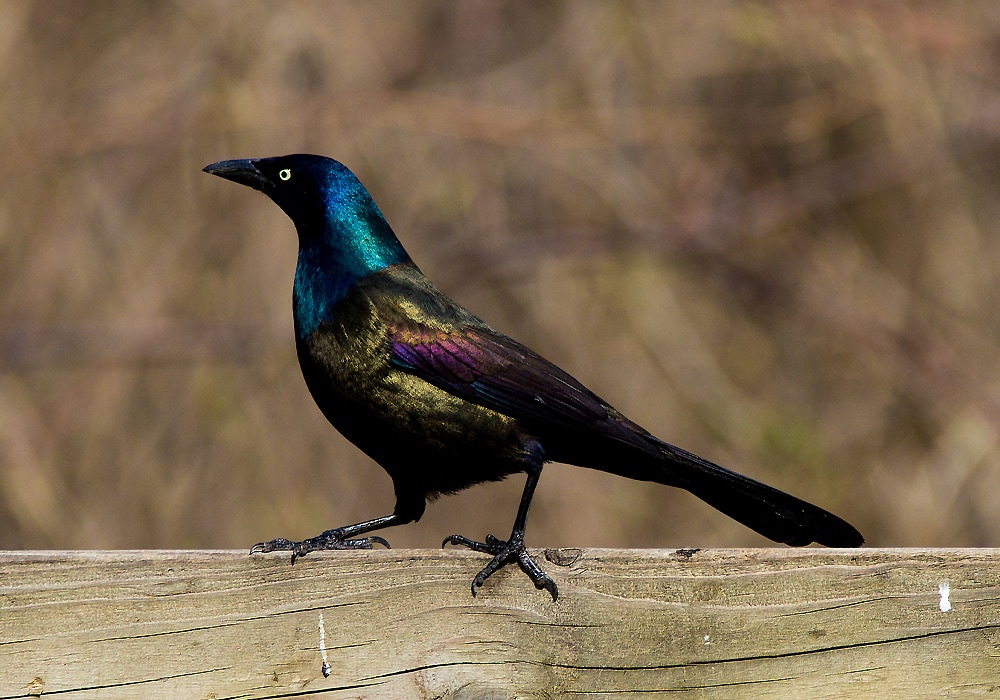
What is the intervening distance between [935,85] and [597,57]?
1.56 metres

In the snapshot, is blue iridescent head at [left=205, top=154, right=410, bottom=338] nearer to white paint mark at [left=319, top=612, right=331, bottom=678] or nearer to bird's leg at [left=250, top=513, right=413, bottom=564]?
bird's leg at [left=250, top=513, right=413, bottom=564]

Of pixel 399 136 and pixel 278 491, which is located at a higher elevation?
pixel 399 136

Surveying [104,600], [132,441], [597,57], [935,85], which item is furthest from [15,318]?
[935,85]

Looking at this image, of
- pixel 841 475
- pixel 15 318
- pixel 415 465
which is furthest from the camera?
pixel 841 475

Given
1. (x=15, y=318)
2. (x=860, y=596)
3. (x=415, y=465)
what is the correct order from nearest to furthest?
(x=860, y=596)
(x=415, y=465)
(x=15, y=318)

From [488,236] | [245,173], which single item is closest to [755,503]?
[245,173]

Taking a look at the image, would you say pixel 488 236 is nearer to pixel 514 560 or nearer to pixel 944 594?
pixel 514 560

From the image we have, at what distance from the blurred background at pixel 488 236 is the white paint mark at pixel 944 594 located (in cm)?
362

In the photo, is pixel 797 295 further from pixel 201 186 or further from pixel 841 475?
pixel 201 186

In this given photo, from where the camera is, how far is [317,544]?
2537mm

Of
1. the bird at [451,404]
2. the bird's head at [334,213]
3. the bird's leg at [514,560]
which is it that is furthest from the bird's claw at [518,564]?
the bird's head at [334,213]

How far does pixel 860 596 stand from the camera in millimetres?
2033

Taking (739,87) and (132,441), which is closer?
(132,441)

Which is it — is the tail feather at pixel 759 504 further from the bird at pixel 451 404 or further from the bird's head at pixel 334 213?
the bird's head at pixel 334 213
